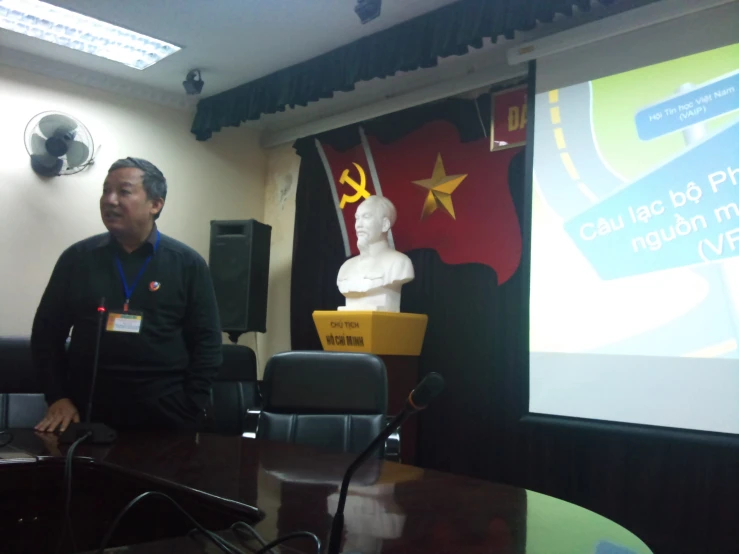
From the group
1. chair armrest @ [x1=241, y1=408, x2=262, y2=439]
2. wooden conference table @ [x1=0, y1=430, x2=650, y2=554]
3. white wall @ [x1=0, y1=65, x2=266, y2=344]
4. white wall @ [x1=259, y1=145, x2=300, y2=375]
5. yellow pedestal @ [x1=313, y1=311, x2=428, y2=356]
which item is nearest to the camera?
wooden conference table @ [x1=0, y1=430, x2=650, y2=554]

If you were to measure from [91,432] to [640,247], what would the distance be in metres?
2.03

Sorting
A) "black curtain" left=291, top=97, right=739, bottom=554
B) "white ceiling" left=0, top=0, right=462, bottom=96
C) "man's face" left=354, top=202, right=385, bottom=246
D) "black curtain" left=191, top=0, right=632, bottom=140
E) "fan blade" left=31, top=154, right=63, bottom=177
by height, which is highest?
"white ceiling" left=0, top=0, right=462, bottom=96

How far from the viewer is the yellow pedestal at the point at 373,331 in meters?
3.01

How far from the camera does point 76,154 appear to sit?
3.57 meters

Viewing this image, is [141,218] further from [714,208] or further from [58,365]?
[714,208]

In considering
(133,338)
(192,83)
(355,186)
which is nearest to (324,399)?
(133,338)

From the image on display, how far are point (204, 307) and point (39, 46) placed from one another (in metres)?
2.41

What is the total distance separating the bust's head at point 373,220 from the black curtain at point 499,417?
0.98 feet

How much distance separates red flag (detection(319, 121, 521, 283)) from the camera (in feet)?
10.3

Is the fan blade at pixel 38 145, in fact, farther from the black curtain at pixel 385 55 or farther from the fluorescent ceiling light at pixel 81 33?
the black curtain at pixel 385 55

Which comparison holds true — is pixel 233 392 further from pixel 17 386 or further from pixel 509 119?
pixel 509 119

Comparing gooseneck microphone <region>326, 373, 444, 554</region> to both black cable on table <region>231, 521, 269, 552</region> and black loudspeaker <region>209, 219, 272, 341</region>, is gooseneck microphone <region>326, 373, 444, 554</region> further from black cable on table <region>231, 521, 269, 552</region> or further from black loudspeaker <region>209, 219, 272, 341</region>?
black loudspeaker <region>209, 219, 272, 341</region>

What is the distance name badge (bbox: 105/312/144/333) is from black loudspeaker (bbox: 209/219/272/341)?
2.04 meters

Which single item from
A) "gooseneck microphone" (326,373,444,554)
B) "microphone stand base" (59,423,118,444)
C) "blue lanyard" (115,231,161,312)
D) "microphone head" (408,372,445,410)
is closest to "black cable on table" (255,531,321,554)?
"gooseneck microphone" (326,373,444,554)
